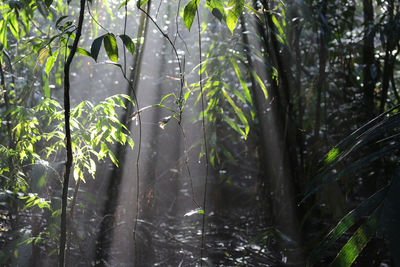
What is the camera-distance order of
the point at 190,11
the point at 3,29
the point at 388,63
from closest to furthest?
the point at 190,11, the point at 3,29, the point at 388,63

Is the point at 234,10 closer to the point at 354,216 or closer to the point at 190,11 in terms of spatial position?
the point at 190,11

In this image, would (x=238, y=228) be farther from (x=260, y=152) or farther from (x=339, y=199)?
(x=339, y=199)

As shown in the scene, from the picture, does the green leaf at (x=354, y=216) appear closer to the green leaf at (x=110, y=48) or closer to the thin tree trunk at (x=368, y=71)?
the green leaf at (x=110, y=48)

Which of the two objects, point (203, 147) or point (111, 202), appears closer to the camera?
point (203, 147)

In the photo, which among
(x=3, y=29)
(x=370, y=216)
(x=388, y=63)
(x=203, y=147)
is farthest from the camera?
(x=388, y=63)

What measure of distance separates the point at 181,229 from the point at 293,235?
56cm

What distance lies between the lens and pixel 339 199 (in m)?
1.66

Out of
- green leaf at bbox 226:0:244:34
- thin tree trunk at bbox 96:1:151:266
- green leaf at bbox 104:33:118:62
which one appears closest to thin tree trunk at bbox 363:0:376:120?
thin tree trunk at bbox 96:1:151:266

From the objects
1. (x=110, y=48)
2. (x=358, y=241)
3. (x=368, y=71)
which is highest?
(x=368, y=71)

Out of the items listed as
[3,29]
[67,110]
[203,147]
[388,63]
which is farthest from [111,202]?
[388,63]

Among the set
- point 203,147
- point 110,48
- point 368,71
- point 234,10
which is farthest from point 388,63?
point 110,48

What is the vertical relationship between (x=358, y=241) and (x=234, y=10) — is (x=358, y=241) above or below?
below

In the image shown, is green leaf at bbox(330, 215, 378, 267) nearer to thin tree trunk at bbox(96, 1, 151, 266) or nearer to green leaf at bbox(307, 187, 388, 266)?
green leaf at bbox(307, 187, 388, 266)

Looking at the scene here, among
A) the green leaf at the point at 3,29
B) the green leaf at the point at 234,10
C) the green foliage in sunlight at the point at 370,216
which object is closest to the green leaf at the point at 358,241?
the green foliage in sunlight at the point at 370,216
